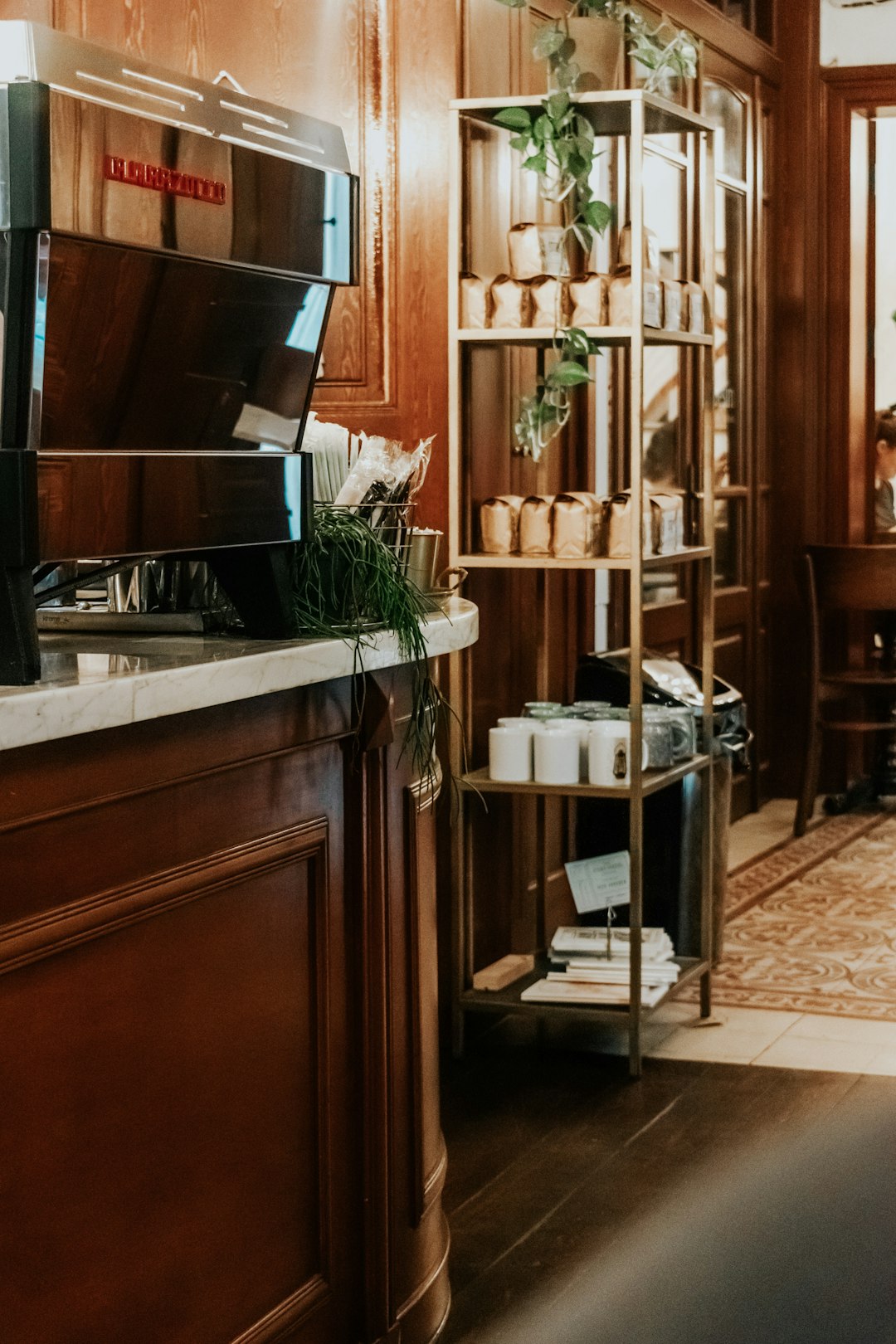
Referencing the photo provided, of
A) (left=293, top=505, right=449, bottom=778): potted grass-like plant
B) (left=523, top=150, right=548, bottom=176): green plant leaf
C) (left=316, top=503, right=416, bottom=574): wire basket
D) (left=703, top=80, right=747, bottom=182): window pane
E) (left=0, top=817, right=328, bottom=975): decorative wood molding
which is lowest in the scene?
(left=0, top=817, right=328, bottom=975): decorative wood molding

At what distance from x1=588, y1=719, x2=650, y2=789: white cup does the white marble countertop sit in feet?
4.12

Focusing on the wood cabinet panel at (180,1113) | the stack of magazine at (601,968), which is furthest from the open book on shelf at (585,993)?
the wood cabinet panel at (180,1113)

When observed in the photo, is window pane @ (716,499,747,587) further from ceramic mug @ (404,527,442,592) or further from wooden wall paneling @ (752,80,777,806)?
ceramic mug @ (404,527,442,592)

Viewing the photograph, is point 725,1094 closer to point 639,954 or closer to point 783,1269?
point 639,954

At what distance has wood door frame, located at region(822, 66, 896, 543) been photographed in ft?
21.1

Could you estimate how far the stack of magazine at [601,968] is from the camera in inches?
140

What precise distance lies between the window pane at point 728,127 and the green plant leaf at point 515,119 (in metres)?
2.48

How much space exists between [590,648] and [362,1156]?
2501 mm

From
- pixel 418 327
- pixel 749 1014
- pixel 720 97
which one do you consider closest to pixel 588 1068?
pixel 749 1014

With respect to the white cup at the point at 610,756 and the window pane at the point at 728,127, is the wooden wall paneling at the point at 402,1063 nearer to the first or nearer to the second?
the white cup at the point at 610,756

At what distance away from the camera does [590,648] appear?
4.50 meters

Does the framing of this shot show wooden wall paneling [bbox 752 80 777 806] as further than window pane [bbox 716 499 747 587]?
Yes

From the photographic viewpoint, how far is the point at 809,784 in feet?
19.5

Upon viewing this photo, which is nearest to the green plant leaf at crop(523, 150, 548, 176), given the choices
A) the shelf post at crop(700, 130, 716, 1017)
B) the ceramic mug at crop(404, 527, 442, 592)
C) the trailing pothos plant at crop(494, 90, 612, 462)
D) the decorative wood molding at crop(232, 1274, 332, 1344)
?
the trailing pothos plant at crop(494, 90, 612, 462)
